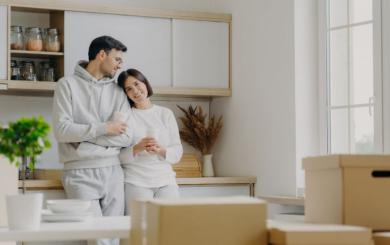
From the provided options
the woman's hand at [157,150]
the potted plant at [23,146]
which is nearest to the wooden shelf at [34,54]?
the woman's hand at [157,150]

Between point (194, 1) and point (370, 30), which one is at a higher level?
point (194, 1)

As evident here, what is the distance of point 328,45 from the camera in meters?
5.04

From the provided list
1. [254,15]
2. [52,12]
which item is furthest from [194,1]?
[52,12]

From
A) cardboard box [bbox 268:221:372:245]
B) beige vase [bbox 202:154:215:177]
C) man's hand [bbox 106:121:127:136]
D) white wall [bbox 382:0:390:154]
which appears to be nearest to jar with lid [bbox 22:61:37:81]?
man's hand [bbox 106:121:127:136]

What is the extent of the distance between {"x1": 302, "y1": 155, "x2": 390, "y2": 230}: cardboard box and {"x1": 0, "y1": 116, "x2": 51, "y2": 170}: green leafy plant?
0.93 meters

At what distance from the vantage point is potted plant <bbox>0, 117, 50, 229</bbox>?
2.56 metres

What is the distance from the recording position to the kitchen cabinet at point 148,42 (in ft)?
16.5

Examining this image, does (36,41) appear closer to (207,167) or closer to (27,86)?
(27,86)

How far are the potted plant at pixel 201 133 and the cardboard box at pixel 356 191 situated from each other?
120 inches

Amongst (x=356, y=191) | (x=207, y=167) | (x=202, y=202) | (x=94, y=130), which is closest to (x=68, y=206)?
(x=202, y=202)

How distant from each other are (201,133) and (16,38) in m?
1.47

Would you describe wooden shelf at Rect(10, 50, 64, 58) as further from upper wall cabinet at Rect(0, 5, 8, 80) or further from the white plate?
the white plate

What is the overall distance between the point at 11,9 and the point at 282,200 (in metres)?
2.14

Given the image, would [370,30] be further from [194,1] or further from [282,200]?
[194,1]
